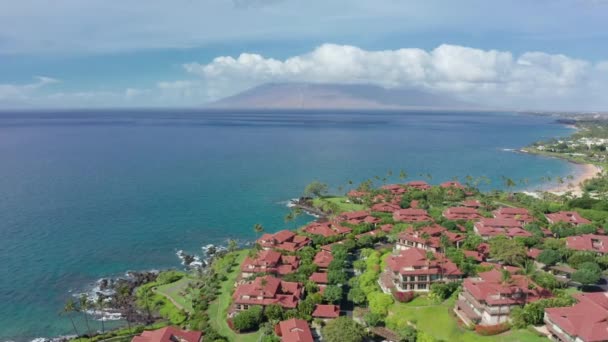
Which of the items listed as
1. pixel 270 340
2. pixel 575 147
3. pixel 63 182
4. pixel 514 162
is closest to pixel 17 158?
pixel 63 182

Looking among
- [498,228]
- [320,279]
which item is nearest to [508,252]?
[498,228]

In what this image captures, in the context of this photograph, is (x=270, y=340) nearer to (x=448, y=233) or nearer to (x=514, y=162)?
(x=448, y=233)

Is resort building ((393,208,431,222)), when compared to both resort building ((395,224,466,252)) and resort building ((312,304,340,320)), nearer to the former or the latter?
resort building ((395,224,466,252))

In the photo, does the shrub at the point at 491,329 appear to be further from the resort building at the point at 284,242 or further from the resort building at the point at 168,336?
the resort building at the point at 284,242

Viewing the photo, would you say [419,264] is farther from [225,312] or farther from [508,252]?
[225,312]

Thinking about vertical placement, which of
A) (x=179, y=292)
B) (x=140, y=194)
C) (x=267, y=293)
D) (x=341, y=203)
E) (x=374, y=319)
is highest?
(x=140, y=194)

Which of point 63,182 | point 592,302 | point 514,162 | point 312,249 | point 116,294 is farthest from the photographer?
point 514,162
